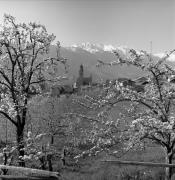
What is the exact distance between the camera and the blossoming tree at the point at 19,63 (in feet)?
61.4

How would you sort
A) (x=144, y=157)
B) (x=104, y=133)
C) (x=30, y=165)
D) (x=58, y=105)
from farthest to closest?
1. (x=58, y=105)
2. (x=144, y=157)
3. (x=30, y=165)
4. (x=104, y=133)

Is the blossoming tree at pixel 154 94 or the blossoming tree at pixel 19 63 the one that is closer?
the blossoming tree at pixel 154 94

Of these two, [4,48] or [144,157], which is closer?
[4,48]

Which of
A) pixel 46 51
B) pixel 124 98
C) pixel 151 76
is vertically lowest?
pixel 124 98

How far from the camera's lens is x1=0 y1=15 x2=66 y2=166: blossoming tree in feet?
61.4

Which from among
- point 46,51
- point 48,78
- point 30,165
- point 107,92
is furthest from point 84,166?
point 107,92

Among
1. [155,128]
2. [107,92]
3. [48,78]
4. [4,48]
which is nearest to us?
[155,128]

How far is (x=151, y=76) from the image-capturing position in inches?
485

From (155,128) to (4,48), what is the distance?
12039mm

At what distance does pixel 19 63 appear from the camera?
19078mm

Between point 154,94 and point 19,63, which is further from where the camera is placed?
point 19,63

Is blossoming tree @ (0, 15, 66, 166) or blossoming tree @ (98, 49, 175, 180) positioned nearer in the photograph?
blossoming tree @ (98, 49, 175, 180)

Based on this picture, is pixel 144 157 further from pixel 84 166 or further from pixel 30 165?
pixel 30 165

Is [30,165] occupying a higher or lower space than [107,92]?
lower
